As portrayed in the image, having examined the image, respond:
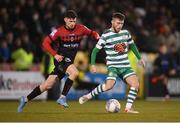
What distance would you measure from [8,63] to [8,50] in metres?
0.45

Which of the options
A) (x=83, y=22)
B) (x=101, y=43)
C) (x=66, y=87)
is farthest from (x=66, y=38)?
(x=83, y=22)

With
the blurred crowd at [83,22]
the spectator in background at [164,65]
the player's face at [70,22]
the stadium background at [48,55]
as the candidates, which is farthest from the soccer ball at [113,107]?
the spectator in background at [164,65]

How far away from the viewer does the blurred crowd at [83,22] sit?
2260cm

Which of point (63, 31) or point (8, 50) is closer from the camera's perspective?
point (63, 31)

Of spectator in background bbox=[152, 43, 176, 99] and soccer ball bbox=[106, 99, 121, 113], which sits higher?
spectator in background bbox=[152, 43, 176, 99]

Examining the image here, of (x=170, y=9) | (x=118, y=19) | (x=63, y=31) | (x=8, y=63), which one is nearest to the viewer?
(x=118, y=19)

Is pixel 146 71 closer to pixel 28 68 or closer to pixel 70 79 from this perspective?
pixel 28 68

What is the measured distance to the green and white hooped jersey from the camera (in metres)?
14.1

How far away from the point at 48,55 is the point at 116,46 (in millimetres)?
8453

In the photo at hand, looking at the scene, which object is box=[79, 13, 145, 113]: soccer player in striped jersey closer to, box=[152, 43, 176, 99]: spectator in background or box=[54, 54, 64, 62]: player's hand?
box=[54, 54, 64, 62]: player's hand

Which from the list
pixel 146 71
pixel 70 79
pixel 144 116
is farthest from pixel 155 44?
pixel 144 116

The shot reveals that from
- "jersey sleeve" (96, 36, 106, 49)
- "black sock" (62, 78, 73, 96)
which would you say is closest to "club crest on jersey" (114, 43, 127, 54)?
"jersey sleeve" (96, 36, 106, 49)

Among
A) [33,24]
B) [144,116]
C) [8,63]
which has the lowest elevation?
[144,116]

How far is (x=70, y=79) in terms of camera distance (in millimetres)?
14969
